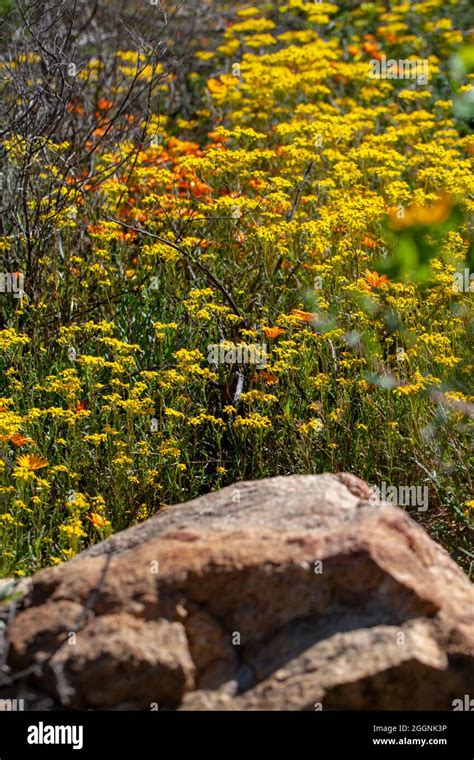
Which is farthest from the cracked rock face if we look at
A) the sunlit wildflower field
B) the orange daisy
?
the orange daisy

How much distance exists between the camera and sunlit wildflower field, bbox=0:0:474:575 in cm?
479

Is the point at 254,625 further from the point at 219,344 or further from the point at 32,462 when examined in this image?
the point at 219,344

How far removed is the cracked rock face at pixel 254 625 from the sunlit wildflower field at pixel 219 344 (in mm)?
840

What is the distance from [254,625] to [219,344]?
235 centimetres

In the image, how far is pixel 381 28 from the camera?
417 inches

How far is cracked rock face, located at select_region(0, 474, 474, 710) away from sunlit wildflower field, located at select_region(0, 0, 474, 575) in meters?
0.84

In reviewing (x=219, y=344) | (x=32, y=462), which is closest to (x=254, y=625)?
(x=32, y=462)

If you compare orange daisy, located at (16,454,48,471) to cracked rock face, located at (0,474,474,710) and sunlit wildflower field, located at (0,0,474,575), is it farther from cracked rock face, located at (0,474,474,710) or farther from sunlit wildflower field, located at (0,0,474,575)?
cracked rock face, located at (0,474,474,710)

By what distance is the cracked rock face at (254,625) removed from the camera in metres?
2.98

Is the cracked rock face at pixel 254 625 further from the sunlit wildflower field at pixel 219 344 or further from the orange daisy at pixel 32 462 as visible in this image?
the orange daisy at pixel 32 462

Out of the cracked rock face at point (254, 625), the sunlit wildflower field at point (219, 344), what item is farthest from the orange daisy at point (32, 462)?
the cracked rock face at point (254, 625)

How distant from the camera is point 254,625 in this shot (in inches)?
123

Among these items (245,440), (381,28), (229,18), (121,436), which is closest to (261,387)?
(245,440)

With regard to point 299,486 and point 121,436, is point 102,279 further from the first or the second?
point 299,486
